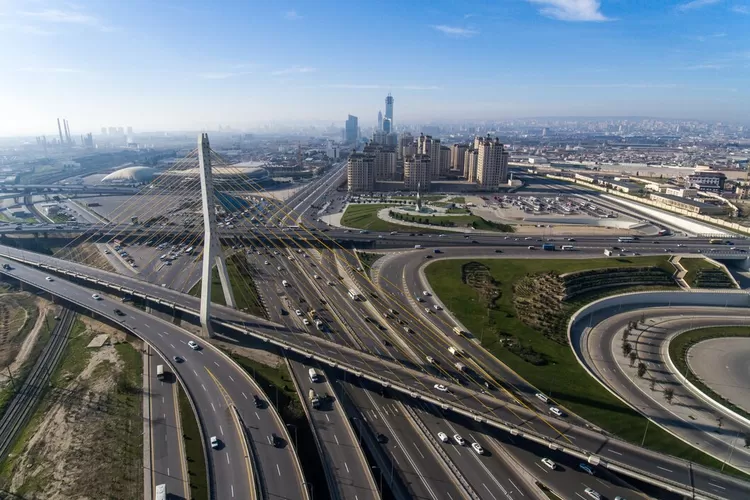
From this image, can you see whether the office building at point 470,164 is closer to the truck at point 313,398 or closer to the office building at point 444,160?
the office building at point 444,160

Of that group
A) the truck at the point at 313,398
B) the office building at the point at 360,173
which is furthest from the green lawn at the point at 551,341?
the office building at the point at 360,173

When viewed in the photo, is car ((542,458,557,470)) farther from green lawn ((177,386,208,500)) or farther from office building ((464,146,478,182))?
office building ((464,146,478,182))

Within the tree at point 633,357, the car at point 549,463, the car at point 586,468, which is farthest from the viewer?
the tree at point 633,357

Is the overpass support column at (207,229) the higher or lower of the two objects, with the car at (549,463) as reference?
higher

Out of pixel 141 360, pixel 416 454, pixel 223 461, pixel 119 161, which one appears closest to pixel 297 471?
pixel 223 461

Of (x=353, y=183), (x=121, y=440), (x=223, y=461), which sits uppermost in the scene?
(x=353, y=183)

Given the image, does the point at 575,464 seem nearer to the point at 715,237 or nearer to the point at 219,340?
the point at 219,340
